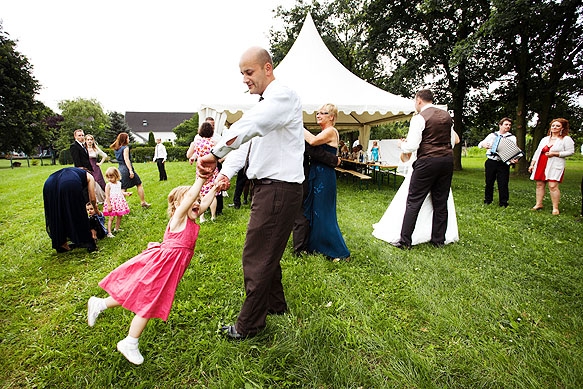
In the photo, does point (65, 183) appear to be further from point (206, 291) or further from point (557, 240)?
point (557, 240)

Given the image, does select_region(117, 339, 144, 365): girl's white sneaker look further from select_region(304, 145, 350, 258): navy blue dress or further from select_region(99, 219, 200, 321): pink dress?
select_region(304, 145, 350, 258): navy blue dress

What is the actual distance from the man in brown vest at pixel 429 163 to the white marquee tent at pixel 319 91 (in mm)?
4367

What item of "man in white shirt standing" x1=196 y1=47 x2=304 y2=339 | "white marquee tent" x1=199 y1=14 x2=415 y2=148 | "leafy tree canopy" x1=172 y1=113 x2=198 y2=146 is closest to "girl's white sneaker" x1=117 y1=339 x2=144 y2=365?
"man in white shirt standing" x1=196 y1=47 x2=304 y2=339

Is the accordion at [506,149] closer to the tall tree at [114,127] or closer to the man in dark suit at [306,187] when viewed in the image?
the man in dark suit at [306,187]

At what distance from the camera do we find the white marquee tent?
7.96m

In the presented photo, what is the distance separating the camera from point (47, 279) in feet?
10.7

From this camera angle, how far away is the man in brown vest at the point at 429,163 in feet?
12.2

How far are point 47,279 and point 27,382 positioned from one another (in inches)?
67.4

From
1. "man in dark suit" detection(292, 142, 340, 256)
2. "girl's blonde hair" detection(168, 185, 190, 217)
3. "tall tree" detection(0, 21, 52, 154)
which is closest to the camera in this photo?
"girl's blonde hair" detection(168, 185, 190, 217)

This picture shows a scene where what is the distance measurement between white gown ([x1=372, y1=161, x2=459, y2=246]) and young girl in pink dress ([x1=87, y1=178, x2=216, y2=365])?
10.3ft

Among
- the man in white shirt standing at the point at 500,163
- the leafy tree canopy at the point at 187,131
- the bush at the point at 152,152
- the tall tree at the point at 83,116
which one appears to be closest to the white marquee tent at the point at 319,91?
the man in white shirt standing at the point at 500,163

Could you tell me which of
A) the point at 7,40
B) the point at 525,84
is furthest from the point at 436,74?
the point at 7,40

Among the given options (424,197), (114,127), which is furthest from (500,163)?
(114,127)

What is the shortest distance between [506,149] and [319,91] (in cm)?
483
